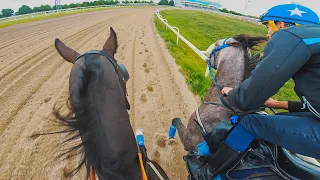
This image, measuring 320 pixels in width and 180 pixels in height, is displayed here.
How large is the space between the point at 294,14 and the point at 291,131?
2.75 feet

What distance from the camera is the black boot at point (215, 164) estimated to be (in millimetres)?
1614

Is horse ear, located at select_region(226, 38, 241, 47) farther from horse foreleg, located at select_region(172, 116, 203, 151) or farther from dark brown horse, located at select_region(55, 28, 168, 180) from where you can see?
dark brown horse, located at select_region(55, 28, 168, 180)

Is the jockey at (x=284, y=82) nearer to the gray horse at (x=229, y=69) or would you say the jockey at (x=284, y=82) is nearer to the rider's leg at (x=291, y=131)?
the rider's leg at (x=291, y=131)

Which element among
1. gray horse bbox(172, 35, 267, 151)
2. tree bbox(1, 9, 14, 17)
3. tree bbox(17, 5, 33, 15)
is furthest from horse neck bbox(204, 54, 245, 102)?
tree bbox(17, 5, 33, 15)

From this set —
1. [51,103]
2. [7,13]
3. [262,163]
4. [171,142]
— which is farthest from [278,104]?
[7,13]

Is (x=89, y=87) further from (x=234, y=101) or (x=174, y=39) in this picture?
(x=174, y=39)

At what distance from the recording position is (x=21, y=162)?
2623 mm

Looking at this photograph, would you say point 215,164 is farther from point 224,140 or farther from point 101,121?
point 101,121

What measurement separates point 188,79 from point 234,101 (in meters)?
3.93

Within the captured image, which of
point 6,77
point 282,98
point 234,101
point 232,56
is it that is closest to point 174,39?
point 282,98

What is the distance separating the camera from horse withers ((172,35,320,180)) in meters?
1.47

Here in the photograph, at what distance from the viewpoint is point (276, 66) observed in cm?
129

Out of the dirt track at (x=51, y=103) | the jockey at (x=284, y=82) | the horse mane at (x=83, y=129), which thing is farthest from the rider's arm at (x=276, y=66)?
the dirt track at (x=51, y=103)

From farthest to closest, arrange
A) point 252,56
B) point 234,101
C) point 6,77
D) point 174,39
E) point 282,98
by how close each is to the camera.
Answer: point 174,39 < point 282,98 < point 6,77 < point 252,56 < point 234,101
